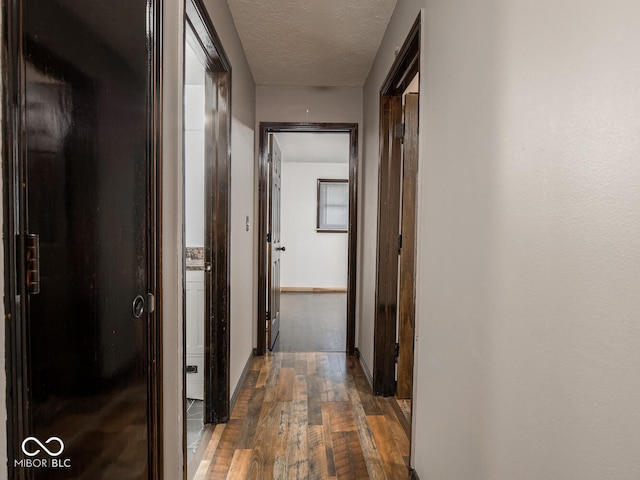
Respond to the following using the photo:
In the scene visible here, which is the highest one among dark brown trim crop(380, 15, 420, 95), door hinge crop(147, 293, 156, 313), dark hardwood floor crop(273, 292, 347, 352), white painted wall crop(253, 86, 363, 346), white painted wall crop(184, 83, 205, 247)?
white painted wall crop(253, 86, 363, 346)

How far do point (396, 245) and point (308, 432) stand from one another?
1285mm

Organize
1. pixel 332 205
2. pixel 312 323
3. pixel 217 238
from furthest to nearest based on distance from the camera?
pixel 332 205
pixel 312 323
pixel 217 238

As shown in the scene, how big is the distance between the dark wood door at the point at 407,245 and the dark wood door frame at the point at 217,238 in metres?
1.13

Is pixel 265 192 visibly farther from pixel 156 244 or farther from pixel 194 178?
pixel 156 244

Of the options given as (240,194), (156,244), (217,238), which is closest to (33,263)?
(156,244)

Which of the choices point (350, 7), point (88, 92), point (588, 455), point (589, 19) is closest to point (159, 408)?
point (88, 92)

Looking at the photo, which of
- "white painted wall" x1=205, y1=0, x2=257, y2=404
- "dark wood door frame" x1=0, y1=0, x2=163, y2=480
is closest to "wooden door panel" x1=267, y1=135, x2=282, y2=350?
"white painted wall" x1=205, y1=0, x2=257, y2=404

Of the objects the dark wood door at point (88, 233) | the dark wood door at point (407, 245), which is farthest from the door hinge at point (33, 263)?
the dark wood door at point (407, 245)

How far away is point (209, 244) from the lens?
2.43 m

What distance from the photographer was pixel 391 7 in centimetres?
238

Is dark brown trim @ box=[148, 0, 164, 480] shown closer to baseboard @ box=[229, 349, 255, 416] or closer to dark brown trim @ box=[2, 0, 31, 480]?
dark brown trim @ box=[2, 0, 31, 480]

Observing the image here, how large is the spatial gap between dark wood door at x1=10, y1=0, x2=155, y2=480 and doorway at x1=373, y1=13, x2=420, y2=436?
5.97 feet

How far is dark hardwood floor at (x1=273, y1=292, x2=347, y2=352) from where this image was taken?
4090 mm

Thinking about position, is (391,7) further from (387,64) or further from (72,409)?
(72,409)
